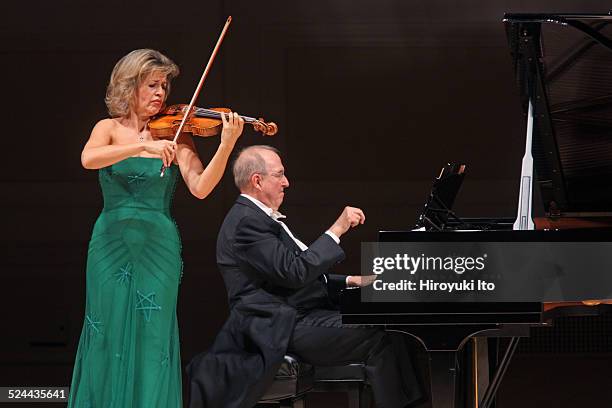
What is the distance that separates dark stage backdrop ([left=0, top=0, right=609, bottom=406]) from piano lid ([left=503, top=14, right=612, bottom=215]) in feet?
5.99

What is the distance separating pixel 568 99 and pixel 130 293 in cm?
155

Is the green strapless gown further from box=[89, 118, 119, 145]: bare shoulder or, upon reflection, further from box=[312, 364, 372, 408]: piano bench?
box=[312, 364, 372, 408]: piano bench

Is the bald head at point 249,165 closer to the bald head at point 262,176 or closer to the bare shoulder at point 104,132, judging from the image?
the bald head at point 262,176

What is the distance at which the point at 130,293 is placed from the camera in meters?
3.40

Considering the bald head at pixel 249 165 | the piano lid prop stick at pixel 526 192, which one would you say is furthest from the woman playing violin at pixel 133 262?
the piano lid prop stick at pixel 526 192

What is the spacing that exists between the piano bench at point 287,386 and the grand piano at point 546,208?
0.99 ft

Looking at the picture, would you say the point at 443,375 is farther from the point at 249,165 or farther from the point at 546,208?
the point at 546,208

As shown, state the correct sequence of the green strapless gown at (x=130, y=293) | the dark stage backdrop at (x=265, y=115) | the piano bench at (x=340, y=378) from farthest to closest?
1. the dark stage backdrop at (x=265, y=115)
2. the green strapless gown at (x=130, y=293)
3. the piano bench at (x=340, y=378)

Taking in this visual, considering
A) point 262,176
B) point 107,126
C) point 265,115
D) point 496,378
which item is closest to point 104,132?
point 107,126

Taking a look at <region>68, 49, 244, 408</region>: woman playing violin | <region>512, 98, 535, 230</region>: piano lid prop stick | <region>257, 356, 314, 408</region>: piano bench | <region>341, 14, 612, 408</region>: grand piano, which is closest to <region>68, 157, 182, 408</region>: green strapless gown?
<region>68, 49, 244, 408</region>: woman playing violin

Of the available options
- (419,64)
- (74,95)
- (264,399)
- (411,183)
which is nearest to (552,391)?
(411,183)

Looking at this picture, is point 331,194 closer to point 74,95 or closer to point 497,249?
point 74,95

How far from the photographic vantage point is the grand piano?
9.32 ft

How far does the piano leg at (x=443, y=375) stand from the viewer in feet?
9.30
